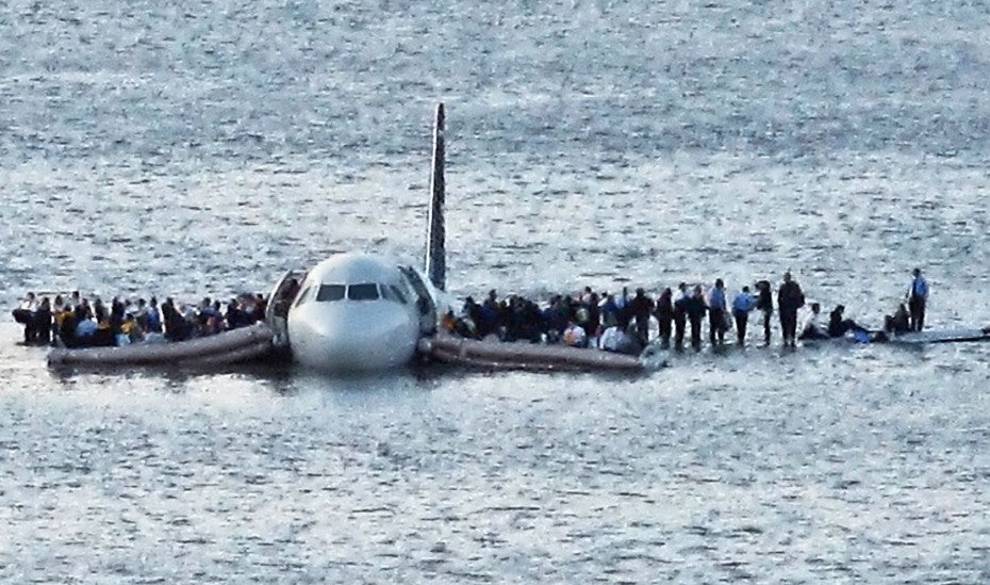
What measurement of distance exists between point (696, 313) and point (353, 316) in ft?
31.4

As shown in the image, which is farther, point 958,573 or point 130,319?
point 130,319

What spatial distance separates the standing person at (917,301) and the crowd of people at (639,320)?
68 mm

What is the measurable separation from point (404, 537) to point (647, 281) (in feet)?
131

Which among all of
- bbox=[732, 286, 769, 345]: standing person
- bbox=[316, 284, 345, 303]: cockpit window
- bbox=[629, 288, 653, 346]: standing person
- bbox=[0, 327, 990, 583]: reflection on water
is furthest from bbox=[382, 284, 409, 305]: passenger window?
bbox=[732, 286, 769, 345]: standing person

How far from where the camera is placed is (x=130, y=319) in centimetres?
8644

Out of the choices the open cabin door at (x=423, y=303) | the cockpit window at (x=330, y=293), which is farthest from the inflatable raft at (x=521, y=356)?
the cockpit window at (x=330, y=293)

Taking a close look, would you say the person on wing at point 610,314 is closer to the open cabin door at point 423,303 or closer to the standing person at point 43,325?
the open cabin door at point 423,303

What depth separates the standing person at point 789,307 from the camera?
86312mm

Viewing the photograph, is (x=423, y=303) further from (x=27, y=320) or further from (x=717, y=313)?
(x=27, y=320)

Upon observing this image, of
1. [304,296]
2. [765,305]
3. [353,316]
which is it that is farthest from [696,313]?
[304,296]

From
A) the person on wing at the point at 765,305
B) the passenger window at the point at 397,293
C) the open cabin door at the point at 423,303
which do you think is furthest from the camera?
the person on wing at the point at 765,305

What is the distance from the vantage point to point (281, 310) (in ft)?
277

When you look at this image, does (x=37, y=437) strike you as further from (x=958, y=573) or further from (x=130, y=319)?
(x=958, y=573)

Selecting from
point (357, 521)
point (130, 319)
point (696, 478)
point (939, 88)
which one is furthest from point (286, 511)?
point (939, 88)
